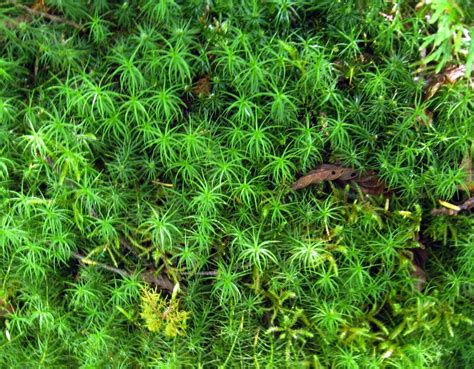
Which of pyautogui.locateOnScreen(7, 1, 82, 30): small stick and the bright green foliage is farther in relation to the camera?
pyautogui.locateOnScreen(7, 1, 82, 30): small stick

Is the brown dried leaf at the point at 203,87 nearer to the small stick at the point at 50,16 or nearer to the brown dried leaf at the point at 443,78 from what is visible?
the small stick at the point at 50,16

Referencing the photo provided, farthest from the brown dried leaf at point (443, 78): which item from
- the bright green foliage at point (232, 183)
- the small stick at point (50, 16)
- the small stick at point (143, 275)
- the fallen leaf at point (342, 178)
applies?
the small stick at point (50, 16)

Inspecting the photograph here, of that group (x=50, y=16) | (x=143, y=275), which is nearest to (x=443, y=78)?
(x=143, y=275)

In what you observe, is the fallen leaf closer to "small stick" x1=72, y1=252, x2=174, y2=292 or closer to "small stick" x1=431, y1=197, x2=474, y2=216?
"small stick" x1=431, y1=197, x2=474, y2=216

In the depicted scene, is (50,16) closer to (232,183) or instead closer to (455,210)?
(232,183)

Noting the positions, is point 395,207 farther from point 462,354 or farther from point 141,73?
point 141,73

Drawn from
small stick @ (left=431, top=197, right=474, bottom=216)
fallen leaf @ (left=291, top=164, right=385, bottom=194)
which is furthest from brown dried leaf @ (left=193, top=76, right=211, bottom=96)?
small stick @ (left=431, top=197, right=474, bottom=216)

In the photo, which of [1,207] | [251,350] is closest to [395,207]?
[251,350]

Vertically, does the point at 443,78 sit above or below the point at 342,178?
above
